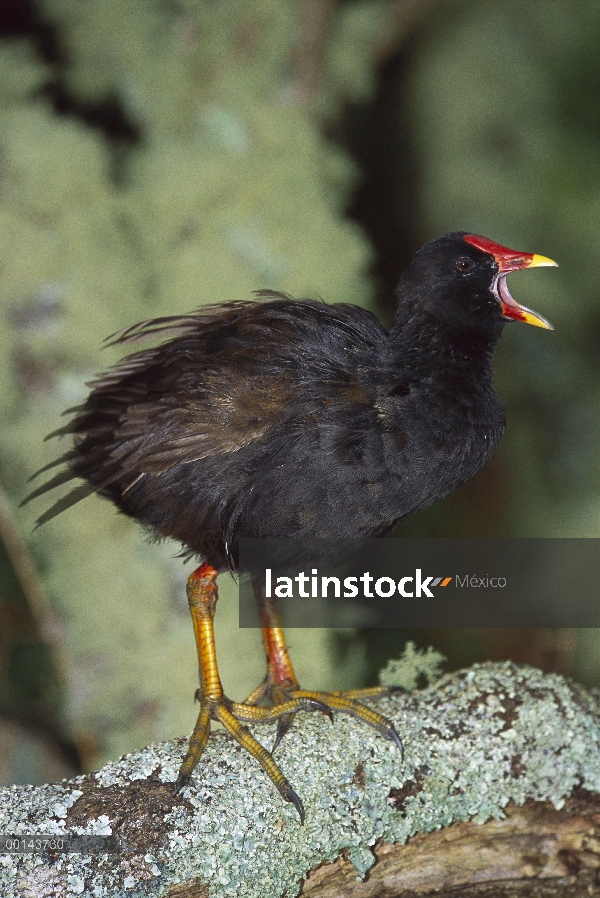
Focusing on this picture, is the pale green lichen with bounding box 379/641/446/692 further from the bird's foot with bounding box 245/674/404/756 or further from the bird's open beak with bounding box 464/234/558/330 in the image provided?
the bird's open beak with bounding box 464/234/558/330

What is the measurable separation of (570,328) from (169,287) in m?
1.48

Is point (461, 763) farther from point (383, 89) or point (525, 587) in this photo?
point (383, 89)

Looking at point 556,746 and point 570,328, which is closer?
point 556,746

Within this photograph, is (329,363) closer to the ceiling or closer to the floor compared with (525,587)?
closer to the ceiling

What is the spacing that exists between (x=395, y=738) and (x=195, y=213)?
1.86 meters

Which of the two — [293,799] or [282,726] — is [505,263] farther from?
[293,799]

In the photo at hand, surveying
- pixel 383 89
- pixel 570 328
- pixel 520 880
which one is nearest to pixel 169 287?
pixel 383 89

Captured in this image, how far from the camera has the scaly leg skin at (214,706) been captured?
201cm

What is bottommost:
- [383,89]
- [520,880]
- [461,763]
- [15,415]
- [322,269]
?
[520,880]

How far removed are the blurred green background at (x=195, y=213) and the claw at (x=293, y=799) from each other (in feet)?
3.56

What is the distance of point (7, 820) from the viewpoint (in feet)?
5.72

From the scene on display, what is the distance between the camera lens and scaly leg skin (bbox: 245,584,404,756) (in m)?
2.18

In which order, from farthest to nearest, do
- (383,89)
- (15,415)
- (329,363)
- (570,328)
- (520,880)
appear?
1. (383,89)
2. (570,328)
3. (15,415)
4. (329,363)
5. (520,880)

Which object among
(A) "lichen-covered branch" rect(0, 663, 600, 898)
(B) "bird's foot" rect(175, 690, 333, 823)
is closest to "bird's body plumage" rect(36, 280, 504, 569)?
(B) "bird's foot" rect(175, 690, 333, 823)
